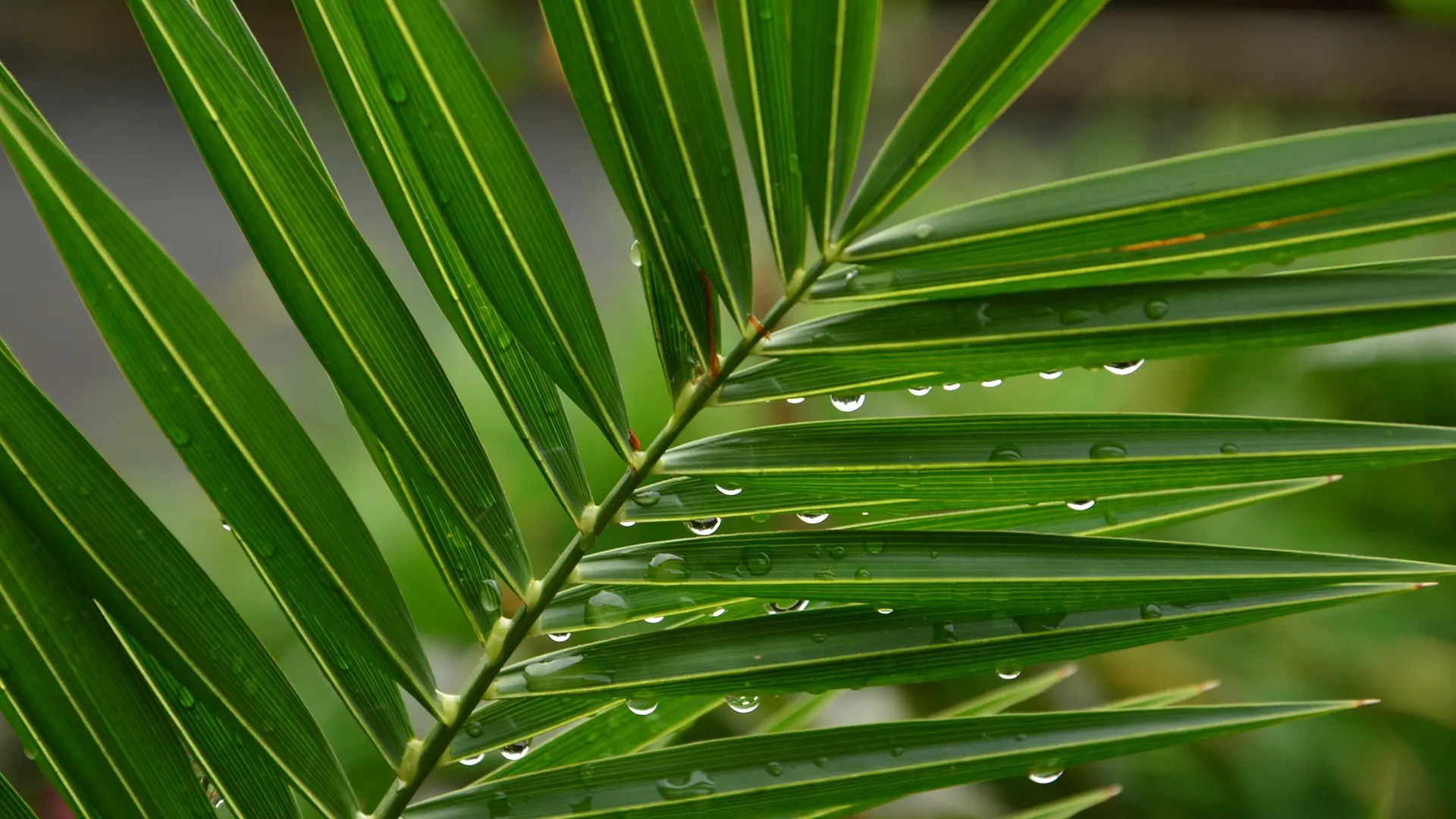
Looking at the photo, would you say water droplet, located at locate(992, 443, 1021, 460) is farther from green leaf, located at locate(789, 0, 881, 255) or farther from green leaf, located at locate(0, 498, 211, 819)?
green leaf, located at locate(0, 498, 211, 819)

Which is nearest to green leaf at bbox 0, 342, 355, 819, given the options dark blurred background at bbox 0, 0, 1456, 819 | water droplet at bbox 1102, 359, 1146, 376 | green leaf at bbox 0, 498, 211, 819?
green leaf at bbox 0, 498, 211, 819

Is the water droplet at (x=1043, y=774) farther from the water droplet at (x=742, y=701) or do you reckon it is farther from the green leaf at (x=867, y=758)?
the water droplet at (x=742, y=701)

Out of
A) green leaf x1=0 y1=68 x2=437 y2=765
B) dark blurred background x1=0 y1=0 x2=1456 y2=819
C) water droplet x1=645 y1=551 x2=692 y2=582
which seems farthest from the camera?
dark blurred background x1=0 y1=0 x2=1456 y2=819

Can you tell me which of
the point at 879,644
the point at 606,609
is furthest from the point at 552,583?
the point at 879,644

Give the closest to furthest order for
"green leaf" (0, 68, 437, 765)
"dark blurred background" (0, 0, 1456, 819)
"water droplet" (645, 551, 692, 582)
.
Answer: "green leaf" (0, 68, 437, 765) → "water droplet" (645, 551, 692, 582) → "dark blurred background" (0, 0, 1456, 819)

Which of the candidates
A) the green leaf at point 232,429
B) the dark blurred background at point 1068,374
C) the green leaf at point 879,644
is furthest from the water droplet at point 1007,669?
the dark blurred background at point 1068,374

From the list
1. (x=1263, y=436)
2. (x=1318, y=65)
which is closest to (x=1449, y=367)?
(x=1263, y=436)
